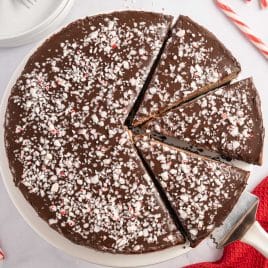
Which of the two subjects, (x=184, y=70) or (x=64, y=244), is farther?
(x=64, y=244)

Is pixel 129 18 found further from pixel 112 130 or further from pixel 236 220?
pixel 236 220

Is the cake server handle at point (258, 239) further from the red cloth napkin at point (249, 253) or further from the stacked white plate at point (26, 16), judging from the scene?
the stacked white plate at point (26, 16)

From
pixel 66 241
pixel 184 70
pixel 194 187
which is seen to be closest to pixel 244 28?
pixel 184 70

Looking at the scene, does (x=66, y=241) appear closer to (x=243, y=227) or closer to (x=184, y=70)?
(x=243, y=227)

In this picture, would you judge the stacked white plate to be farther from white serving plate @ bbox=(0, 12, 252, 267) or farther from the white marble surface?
white serving plate @ bbox=(0, 12, 252, 267)

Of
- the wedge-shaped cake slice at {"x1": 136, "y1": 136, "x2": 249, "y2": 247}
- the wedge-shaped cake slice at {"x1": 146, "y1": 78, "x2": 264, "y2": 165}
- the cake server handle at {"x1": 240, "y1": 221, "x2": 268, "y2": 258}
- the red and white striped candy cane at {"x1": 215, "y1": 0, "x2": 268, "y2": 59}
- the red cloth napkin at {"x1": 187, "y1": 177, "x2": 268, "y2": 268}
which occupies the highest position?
the red and white striped candy cane at {"x1": 215, "y1": 0, "x2": 268, "y2": 59}

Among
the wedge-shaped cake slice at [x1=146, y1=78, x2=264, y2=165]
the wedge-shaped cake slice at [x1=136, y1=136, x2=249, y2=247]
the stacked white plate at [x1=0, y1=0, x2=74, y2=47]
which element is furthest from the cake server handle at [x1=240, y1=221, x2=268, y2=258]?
→ the stacked white plate at [x1=0, y1=0, x2=74, y2=47]
